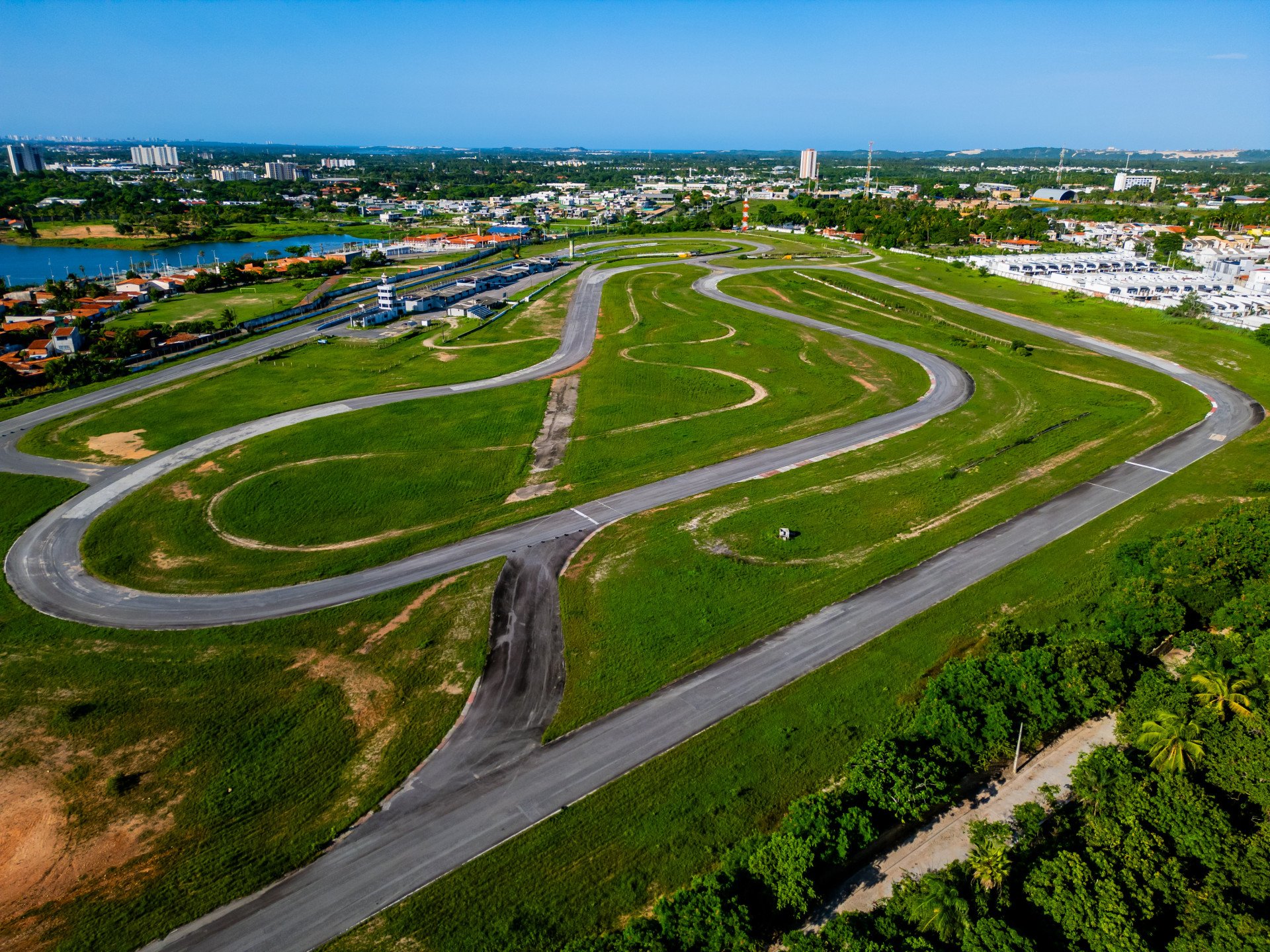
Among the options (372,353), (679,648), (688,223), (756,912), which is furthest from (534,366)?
(688,223)

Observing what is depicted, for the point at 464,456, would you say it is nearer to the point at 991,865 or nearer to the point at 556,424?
the point at 556,424

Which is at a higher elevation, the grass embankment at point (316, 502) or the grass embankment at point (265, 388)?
the grass embankment at point (265, 388)

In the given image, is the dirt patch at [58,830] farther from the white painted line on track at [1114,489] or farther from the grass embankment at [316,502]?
the white painted line on track at [1114,489]

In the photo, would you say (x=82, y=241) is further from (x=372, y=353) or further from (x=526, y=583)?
(x=526, y=583)

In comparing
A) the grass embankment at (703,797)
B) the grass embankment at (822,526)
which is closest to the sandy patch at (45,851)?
the grass embankment at (703,797)

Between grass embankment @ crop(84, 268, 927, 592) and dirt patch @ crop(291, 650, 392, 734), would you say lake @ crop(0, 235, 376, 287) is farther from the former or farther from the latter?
dirt patch @ crop(291, 650, 392, 734)

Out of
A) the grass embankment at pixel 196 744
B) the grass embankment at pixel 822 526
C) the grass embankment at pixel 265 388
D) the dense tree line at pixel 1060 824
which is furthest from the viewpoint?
the grass embankment at pixel 265 388

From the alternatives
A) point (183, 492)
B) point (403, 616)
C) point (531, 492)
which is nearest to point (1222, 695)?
point (403, 616)
